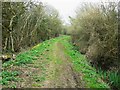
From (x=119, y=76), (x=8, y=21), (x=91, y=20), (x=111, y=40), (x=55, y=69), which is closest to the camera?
(x=119, y=76)

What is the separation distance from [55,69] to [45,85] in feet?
13.4

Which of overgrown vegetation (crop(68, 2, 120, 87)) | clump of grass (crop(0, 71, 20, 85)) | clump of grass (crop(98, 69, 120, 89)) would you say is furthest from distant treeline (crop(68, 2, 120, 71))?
clump of grass (crop(0, 71, 20, 85))

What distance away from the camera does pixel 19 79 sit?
1263 cm

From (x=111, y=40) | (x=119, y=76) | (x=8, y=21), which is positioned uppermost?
(x=8, y=21)

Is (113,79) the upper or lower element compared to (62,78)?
lower

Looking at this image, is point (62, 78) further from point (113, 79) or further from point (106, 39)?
point (106, 39)

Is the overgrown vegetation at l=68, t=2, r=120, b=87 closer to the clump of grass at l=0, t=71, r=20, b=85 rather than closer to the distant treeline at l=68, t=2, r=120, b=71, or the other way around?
the distant treeline at l=68, t=2, r=120, b=71

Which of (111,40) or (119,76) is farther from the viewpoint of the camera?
(111,40)

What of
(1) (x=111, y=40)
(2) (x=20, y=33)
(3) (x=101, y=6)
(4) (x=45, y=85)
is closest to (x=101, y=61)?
(1) (x=111, y=40)

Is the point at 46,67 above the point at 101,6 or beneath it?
beneath

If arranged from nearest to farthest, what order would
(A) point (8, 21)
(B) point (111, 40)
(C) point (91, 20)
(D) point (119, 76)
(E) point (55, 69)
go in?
(D) point (119, 76) < (E) point (55, 69) < (B) point (111, 40) < (C) point (91, 20) < (A) point (8, 21)

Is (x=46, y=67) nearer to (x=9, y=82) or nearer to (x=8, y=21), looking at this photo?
(x=9, y=82)

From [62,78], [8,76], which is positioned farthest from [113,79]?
[8,76]

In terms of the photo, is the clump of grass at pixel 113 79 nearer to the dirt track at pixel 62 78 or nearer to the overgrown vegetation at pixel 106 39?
the overgrown vegetation at pixel 106 39
